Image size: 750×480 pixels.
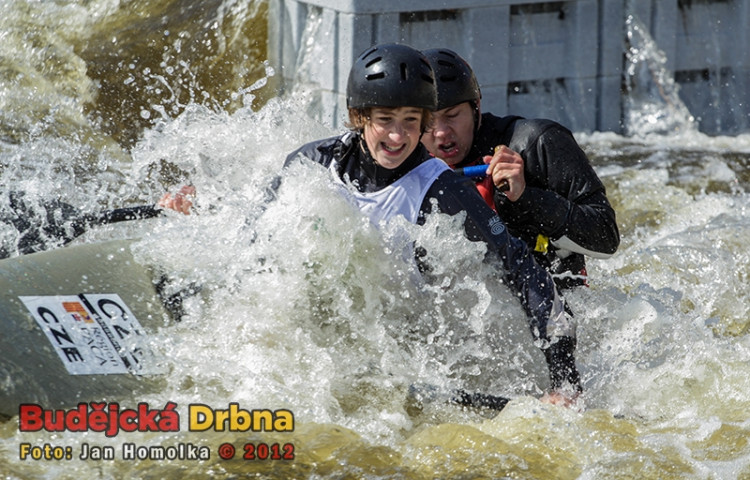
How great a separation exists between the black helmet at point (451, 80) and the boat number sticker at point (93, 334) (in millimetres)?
1506

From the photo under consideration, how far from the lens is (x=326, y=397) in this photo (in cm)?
342

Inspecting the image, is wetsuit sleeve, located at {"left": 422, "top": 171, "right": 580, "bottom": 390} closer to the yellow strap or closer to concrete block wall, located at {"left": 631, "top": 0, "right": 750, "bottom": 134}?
the yellow strap

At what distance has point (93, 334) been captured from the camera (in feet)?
10.8

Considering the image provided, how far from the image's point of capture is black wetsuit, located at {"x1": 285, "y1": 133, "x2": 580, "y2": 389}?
10.6ft

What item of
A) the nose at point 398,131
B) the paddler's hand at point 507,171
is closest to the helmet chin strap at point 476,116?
the paddler's hand at point 507,171

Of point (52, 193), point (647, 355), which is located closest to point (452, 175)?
point (647, 355)

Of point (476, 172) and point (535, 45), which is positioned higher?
point (535, 45)

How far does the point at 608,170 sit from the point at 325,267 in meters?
4.37

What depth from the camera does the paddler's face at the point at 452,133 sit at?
410 cm

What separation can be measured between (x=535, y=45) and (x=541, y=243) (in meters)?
4.22

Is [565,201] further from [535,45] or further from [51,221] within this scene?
[535,45]

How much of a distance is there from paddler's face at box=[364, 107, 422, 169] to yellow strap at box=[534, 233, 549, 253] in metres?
0.86

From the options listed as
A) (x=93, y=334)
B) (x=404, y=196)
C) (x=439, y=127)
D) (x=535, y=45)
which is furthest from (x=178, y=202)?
(x=535, y=45)

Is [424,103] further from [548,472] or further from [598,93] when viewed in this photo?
[598,93]
